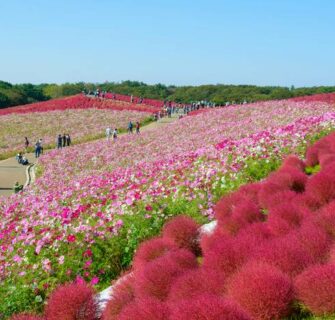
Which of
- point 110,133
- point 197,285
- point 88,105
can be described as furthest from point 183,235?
point 88,105

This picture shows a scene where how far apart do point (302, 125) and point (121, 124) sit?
2740 cm

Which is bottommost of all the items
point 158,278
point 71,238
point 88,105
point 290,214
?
point 88,105

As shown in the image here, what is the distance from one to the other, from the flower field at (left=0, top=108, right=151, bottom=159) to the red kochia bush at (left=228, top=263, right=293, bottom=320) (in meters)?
28.7

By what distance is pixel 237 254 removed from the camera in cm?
368

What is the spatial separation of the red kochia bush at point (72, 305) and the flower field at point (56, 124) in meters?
27.3

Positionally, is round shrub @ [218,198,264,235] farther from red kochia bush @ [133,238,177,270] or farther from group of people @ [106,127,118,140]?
group of people @ [106,127,118,140]

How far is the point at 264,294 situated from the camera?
2.97m

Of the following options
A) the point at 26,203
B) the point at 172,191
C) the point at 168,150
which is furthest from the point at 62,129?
the point at 172,191

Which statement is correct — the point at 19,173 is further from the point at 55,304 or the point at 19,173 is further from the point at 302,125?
the point at 55,304

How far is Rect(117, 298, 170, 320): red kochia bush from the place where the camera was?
2.88 m

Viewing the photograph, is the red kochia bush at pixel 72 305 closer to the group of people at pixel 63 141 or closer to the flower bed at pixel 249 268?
the flower bed at pixel 249 268

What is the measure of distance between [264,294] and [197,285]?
0.64 metres

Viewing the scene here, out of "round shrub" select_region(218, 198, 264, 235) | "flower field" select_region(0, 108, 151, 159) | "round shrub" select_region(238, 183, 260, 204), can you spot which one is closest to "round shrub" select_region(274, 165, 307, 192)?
"round shrub" select_region(238, 183, 260, 204)

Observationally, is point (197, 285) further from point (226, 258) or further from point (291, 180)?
point (291, 180)
